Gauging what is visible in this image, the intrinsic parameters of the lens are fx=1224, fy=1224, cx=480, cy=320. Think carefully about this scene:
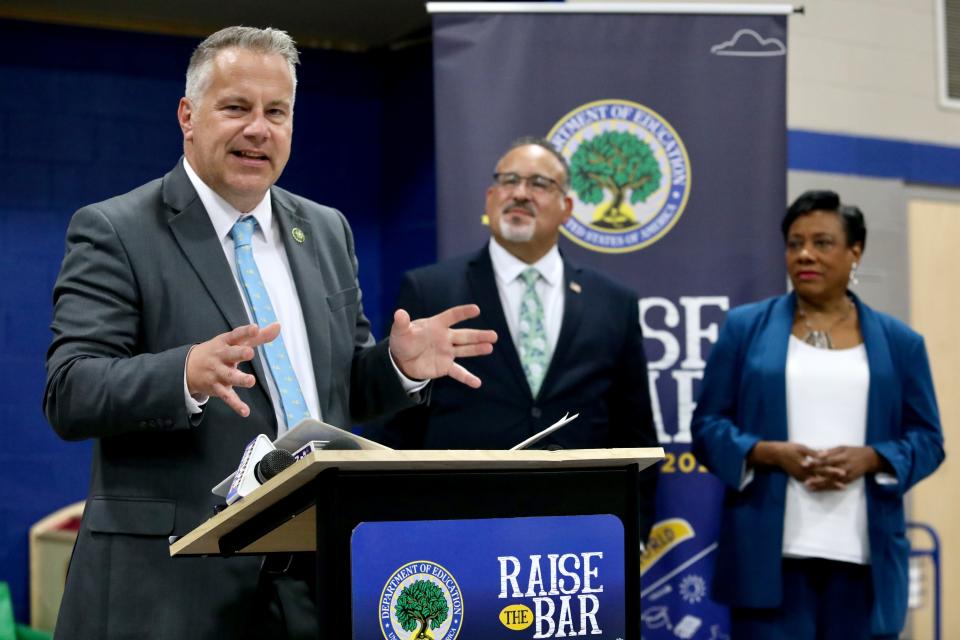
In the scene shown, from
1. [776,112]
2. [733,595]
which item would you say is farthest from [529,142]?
[733,595]

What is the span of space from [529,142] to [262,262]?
5.56 ft

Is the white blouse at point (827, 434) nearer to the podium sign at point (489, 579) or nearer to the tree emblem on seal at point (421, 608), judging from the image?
the podium sign at point (489, 579)

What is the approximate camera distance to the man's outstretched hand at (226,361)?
5.54ft

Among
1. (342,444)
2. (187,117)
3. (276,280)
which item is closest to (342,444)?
(342,444)

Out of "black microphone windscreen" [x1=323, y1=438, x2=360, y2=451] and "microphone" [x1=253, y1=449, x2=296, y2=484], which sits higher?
"black microphone windscreen" [x1=323, y1=438, x2=360, y2=451]

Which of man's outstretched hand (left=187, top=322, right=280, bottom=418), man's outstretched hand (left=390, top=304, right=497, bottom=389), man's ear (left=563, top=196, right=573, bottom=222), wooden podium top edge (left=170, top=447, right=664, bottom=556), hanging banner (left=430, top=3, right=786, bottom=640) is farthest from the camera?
hanging banner (left=430, top=3, right=786, bottom=640)

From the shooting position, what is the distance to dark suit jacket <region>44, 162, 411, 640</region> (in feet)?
6.05

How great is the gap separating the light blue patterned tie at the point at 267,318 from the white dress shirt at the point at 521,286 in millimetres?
1470

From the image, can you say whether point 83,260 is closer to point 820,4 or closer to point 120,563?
point 120,563

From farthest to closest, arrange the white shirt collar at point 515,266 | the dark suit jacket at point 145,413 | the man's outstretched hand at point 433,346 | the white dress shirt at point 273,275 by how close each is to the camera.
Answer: the white shirt collar at point 515,266, the white dress shirt at point 273,275, the man's outstretched hand at point 433,346, the dark suit jacket at point 145,413

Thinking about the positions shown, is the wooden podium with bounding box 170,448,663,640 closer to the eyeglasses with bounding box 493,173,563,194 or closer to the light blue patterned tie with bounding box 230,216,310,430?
the light blue patterned tie with bounding box 230,216,310,430

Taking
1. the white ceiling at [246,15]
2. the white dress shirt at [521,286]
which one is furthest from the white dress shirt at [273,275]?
the white ceiling at [246,15]

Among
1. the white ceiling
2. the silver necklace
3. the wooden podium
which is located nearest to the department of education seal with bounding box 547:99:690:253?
the silver necklace

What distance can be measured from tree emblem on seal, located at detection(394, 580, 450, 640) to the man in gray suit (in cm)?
36
